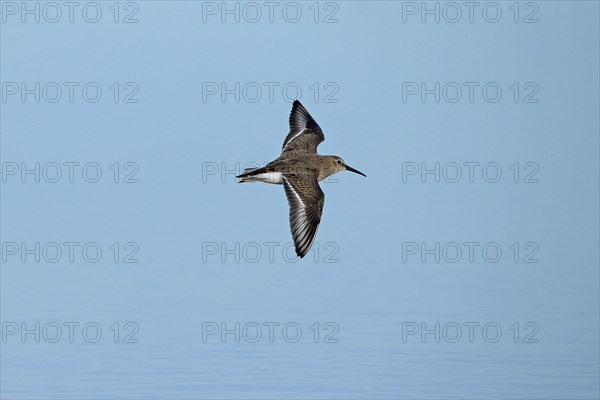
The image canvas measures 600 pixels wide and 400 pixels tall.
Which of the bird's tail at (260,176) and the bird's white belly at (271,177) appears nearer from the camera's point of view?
the bird's tail at (260,176)

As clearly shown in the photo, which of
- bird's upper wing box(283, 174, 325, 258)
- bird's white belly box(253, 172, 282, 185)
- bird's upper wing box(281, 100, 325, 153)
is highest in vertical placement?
bird's upper wing box(281, 100, 325, 153)

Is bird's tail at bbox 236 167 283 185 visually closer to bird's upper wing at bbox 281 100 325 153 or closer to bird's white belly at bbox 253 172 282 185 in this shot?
bird's white belly at bbox 253 172 282 185

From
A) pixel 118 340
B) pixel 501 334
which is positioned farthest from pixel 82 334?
pixel 501 334

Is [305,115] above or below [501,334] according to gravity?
above

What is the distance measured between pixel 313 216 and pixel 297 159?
6.14 ft

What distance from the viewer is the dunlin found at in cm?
1527

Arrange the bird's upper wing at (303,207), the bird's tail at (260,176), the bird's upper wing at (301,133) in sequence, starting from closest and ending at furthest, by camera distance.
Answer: the bird's upper wing at (303,207)
the bird's tail at (260,176)
the bird's upper wing at (301,133)

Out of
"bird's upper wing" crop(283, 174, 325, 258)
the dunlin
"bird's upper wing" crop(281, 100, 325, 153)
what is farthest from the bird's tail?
"bird's upper wing" crop(281, 100, 325, 153)

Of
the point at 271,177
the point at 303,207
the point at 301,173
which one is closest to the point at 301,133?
the point at 301,173

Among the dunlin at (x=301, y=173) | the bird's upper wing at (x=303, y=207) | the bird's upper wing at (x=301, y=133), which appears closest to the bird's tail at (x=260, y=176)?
the dunlin at (x=301, y=173)

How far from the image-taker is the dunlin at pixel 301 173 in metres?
15.3

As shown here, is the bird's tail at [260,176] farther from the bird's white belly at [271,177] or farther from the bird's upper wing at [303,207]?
the bird's upper wing at [303,207]

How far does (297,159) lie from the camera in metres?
17.1

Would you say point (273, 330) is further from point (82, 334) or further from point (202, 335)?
point (82, 334)
